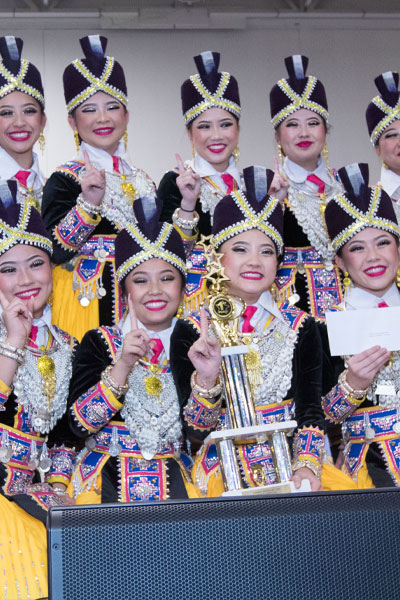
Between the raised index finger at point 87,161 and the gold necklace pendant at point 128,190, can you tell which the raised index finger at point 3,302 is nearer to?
the raised index finger at point 87,161

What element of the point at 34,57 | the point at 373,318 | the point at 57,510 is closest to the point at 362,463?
the point at 373,318

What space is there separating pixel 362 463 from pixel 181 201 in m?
1.17

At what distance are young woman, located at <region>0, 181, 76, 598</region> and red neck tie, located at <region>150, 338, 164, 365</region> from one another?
0.26 metres

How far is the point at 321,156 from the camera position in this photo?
3.77 metres

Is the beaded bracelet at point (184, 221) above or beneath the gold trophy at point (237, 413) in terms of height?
above

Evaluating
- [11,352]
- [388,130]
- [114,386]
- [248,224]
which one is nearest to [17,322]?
[11,352]

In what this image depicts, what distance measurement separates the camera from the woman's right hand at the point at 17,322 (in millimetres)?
2590

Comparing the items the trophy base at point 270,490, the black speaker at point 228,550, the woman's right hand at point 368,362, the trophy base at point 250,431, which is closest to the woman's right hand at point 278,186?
the woman's right hand at point 368,362

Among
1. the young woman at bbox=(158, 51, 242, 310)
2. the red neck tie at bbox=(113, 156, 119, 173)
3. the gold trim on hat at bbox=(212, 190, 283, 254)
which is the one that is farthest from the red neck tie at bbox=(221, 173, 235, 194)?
the gold trim on hat at bbox=(212, 190, 283, 254)

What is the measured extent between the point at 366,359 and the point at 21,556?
1135 mm

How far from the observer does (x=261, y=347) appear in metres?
2.81

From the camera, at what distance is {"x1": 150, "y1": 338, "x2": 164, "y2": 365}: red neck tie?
2.85 metres

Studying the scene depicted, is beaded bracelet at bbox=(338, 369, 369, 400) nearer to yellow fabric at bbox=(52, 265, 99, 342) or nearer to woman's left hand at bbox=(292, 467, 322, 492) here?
woman's left hand at bbox=(292, 467, 322, 492)

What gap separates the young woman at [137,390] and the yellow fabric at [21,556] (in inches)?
12.5
